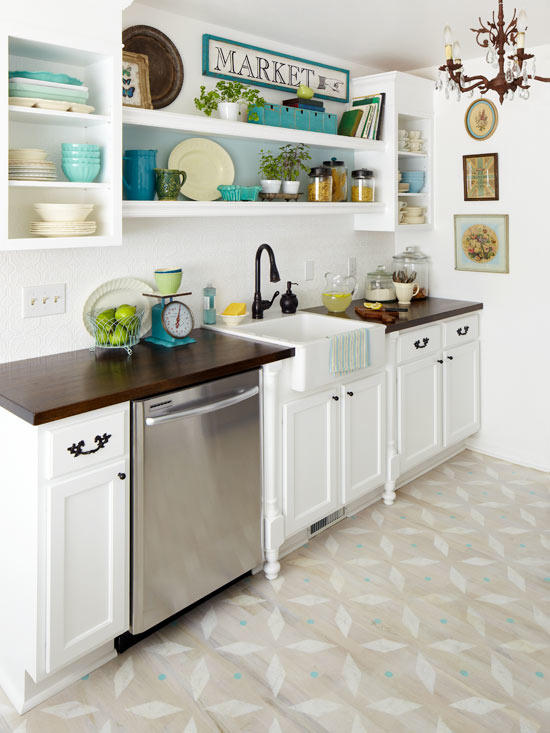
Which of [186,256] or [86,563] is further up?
[186,256]

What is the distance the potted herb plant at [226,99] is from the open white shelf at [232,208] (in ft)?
1.33

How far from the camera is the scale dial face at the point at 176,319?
2.73m

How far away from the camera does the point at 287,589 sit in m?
2.66

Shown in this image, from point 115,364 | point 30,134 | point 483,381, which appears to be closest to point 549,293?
point 483,381

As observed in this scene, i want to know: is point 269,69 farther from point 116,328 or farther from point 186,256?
point 116,328

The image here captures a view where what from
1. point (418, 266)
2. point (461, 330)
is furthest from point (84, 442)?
point (418, 266)

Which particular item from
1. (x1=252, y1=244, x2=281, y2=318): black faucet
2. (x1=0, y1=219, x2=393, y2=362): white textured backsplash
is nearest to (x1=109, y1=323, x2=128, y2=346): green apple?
(x1=0, y1=219, x2=393, y2=362): white textured backsplash

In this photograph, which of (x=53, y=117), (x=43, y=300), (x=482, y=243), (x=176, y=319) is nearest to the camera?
(x=53, y=117)

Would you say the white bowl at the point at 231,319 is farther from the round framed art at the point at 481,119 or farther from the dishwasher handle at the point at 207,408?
the round framed art at the point at 481,119

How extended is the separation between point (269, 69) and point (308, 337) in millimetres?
1393

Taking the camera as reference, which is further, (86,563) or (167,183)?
(167,183)

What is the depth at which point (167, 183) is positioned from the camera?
2652mm

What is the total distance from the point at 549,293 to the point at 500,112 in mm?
1083

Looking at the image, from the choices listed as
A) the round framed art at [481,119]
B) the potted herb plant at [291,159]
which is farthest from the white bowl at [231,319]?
the round framed art at [481,119]
